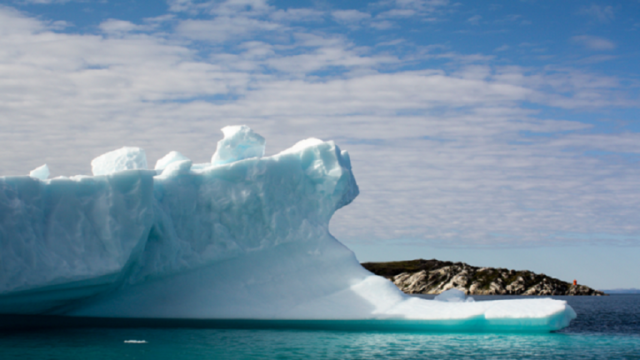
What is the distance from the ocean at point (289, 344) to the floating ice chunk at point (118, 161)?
679 centimetres

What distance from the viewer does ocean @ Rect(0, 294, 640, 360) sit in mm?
14828

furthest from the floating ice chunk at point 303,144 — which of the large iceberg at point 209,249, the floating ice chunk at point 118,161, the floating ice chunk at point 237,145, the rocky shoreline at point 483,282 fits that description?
the rocky shoreline at point 483,282

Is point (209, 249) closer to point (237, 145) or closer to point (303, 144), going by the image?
point (237, 145)

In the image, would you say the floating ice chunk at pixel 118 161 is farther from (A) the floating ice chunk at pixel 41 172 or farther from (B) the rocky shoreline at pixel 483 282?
(B) the rocky shoreline at pixel 483 282

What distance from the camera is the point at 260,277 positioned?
2189cm

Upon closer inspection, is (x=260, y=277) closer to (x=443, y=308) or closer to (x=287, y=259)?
(x=287, y=259)

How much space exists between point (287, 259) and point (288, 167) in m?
3.73

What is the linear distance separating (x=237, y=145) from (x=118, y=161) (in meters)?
5.00

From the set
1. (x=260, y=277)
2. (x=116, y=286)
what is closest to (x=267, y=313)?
(x=260, y=277)

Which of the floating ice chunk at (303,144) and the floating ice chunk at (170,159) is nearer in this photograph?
the floating ice chunk at (303,144)

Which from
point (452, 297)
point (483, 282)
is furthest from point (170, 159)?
point (483, 282)

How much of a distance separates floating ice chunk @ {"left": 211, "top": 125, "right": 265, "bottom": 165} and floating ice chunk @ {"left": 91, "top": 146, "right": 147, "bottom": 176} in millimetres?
3195

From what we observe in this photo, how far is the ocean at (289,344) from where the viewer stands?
48.6 ft

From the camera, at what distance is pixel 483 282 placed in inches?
3986
